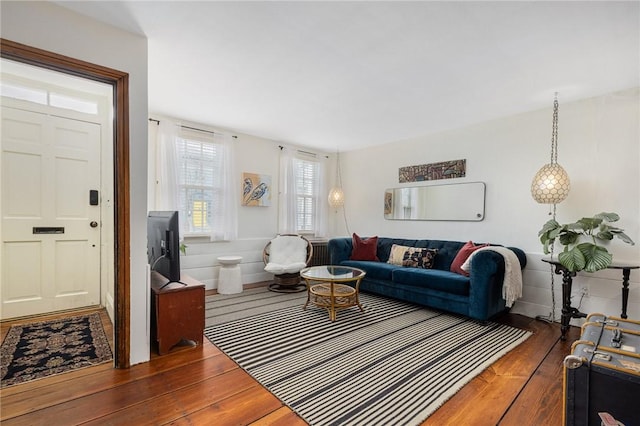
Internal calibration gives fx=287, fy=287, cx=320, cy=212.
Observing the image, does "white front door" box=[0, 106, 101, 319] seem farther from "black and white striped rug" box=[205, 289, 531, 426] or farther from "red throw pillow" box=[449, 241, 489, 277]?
"red throw pillow" box=[449, 241, 489, 277]

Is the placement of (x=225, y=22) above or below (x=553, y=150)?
above

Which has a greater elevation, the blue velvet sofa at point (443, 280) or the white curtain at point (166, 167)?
the white curtain at point (166, 167)

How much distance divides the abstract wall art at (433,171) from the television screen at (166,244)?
3516 millimetres

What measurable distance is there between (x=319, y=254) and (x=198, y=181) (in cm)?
237

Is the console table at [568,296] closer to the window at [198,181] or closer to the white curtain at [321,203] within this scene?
the white curtain at [321,203]

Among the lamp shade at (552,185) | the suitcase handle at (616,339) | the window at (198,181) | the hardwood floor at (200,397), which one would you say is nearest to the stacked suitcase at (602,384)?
the suitcase handle at (616,339)

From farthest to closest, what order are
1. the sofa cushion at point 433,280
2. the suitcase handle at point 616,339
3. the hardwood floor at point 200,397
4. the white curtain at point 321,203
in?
the white curtain at point 321,203, the sofa cushion at point 433,280, the hardwood floor at point 200,397, the suitcase handle at point 616,339

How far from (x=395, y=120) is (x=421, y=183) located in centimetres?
116

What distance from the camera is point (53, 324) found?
9.06 feet

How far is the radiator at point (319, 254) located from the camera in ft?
16.8

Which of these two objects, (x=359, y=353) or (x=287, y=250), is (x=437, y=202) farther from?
(x=359, y=353)

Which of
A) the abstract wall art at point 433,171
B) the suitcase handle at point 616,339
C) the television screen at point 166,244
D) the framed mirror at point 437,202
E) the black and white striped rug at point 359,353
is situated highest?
the abstract wall art at point 433,171

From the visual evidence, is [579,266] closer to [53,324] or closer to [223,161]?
[223,161]

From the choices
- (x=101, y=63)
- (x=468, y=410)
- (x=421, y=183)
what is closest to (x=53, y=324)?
(x=101, y=63)
